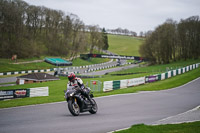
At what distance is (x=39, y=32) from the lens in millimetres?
89750

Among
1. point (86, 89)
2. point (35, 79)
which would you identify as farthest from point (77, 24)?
point (86, 89)

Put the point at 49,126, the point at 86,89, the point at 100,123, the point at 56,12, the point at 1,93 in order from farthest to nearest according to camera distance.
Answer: the point at 56,12, the point at 1,93, the point at 86,89, the point at 100,123, the point at 49,126

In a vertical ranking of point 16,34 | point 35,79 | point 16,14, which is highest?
point 16,14

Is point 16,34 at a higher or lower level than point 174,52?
higher

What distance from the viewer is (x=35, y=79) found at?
44.6m

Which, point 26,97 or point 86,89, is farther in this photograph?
point 26,97

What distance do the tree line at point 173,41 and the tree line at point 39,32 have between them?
27901 mm

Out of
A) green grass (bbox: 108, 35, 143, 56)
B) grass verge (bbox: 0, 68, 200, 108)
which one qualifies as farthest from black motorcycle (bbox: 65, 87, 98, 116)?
green grass (bbox: 108, 35, 143, 56)

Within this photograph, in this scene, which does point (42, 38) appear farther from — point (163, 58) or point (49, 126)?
point (49, 126)

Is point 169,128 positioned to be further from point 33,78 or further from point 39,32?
point 39,32

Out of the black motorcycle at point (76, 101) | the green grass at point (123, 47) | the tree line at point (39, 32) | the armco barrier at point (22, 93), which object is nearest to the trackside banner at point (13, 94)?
the armco barrier at point (22, 93)

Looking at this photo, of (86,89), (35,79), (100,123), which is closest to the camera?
(100,123)

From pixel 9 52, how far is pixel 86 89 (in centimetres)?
A: 5869

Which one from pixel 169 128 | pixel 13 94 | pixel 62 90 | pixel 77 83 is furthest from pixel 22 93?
pixel 169 128
